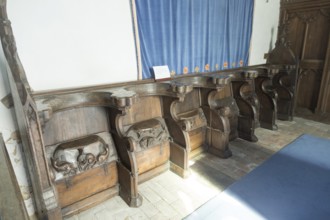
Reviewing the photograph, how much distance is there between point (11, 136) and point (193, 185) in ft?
5.35

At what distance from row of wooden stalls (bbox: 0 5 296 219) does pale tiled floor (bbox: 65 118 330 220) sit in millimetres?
79

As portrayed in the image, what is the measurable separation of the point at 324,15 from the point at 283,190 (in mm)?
3285

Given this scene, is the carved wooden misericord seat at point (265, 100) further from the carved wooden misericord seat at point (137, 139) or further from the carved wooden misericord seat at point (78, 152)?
the carved wooden misericord seat at point (78, 152)

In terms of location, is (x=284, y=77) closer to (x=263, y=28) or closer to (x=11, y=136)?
(x=263, y=28)

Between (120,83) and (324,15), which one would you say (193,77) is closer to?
(120,83)

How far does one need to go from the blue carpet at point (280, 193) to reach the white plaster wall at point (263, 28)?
203cm

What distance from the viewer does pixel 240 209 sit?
1698 millimetres

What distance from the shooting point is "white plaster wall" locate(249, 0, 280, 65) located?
3.59 m

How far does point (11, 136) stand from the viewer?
1.57 m

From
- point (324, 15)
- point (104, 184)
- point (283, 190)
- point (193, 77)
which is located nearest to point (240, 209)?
point (283, 190)

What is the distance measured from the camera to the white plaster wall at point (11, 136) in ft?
4.84

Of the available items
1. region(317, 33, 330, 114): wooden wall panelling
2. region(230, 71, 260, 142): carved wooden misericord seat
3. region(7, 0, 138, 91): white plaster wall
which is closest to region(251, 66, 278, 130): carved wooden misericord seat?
region(230, 71, 260, 142): carved wooden misericord seat

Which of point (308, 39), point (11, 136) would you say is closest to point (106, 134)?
point (11, 136)

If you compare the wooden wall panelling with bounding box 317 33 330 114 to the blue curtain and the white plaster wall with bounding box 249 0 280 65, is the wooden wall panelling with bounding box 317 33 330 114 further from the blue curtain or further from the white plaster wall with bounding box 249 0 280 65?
the blue curtain
